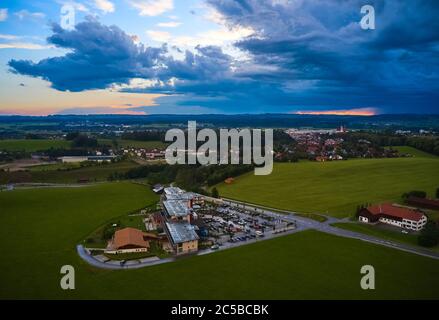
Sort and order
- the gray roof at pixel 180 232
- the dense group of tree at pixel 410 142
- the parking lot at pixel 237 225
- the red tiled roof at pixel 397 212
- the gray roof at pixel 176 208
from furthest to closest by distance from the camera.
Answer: the dense group of tree at pixel 410 142 → the gray roof at pixel 176 208 → the red tiled roof at pixel 397 212 → the parking lot at pixel 237 225 → the gray roof at pixel 180 232

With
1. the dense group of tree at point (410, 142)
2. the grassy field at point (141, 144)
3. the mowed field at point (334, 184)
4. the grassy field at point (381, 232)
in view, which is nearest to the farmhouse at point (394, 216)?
the grassy field at point (381, 232)

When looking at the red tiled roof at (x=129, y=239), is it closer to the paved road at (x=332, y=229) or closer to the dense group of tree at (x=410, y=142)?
the paved road at (x=332, y=229)

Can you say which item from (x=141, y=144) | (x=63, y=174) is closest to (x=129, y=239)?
(x=63, y=174)

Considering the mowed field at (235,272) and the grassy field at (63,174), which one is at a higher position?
the grassy field at (63,174)

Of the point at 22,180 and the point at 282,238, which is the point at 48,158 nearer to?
the point at 22,180

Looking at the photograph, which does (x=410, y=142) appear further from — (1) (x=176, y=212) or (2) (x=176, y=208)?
(1) (x=176, y=212)
